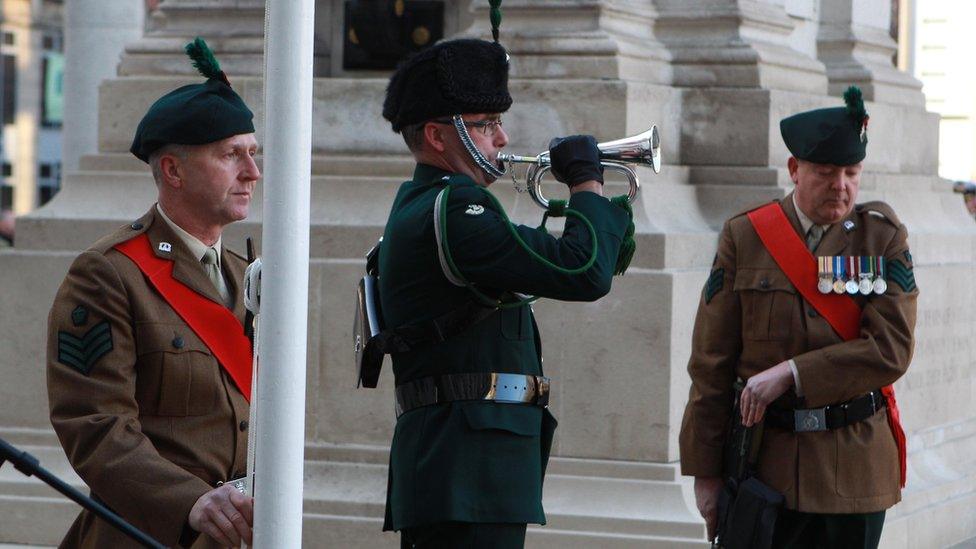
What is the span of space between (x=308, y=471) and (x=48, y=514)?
1131 mm

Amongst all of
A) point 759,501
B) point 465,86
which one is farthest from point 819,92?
point 465,86

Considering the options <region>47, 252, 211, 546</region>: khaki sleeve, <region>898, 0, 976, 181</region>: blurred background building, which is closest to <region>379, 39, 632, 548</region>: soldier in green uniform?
<region>47, 252, 211, 546</region>: khaki sleeve

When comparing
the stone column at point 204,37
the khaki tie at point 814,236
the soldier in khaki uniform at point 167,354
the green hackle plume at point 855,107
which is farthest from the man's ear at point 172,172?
the stone column at point 204,37

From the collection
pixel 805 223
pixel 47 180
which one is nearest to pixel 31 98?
pixel 47 180

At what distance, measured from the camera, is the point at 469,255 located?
4.30m

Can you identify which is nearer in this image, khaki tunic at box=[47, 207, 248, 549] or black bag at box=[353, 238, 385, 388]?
khaki tunic at box=[47, 207, 248, 549]

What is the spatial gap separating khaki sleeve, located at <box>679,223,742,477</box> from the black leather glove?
1.40 metres

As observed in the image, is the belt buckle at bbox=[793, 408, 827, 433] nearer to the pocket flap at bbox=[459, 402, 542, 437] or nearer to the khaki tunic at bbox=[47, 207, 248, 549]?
the pocket flap at bbox=[459, 402, 542, 437]

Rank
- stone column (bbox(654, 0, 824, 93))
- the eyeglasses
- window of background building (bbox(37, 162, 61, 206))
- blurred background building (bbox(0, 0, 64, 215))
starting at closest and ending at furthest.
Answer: the eyeglasses
stone column (bbox(654, 0, 824, 93))
blurred background building (bbox(0, 0, 64, 215))
window of background building (bbox(37, 162, 61, 206))

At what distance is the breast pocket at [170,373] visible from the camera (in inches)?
160

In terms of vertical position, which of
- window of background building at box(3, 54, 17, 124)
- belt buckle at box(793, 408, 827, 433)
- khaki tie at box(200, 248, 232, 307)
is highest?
window of background building at box(3, 54, 17, 124)

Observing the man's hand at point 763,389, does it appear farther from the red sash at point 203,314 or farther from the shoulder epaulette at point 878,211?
the red sash at point 203,314

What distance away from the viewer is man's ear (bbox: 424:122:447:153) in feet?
14.7

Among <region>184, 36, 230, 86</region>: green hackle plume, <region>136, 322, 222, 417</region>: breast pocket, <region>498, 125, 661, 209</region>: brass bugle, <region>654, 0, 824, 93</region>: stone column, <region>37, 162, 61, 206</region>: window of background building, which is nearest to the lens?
<region>136, 322, 222, 417</region>: breast pocket
